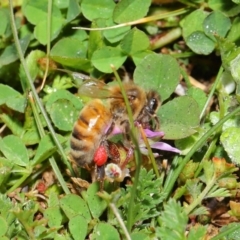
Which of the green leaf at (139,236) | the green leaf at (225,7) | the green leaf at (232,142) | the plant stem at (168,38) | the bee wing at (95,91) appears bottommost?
the green leaf at (139,236)

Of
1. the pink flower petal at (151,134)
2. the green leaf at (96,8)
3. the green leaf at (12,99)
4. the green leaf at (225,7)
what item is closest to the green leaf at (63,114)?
the green leaf at (12,99)

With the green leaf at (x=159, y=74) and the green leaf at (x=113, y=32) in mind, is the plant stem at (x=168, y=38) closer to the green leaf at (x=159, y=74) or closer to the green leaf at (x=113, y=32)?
the green leaf at (x=113, y=32)

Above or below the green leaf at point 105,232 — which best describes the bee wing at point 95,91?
above

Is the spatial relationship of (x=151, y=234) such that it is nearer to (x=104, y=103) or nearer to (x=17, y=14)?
(x=104, y=103)

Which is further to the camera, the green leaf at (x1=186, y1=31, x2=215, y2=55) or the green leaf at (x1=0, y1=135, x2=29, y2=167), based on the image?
the green leaf at (x1=186, y1=31, x2=215, y2=55)

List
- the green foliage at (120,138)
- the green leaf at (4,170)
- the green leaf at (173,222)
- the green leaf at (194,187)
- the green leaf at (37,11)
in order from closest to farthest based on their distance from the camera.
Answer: the green leaf at (173,222) < the green foliage at (120,138) < the green leaf at (194,187) < the green leaf at (4,170) < the green leaf at (37,11)

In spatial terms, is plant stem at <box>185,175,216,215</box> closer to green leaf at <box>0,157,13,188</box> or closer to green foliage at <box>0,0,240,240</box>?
green foliage at <box>0,0,240,240</box>

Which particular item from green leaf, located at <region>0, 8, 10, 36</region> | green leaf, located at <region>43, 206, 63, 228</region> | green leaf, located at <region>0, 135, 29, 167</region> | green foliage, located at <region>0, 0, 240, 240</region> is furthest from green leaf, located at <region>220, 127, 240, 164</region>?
green leaf, located at <region>0, 8, 10, 36</region>
